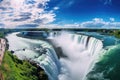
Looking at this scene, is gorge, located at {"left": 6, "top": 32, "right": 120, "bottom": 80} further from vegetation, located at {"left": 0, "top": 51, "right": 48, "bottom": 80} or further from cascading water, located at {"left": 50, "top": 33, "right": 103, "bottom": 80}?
vegetation, located at {"left": 0, "top": 51, "right": 48, "bottom": 80}

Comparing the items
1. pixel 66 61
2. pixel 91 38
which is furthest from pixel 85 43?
pixel 66 61

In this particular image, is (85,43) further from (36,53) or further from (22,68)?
(22,68)

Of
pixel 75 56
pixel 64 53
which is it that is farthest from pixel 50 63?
pixel 75 56

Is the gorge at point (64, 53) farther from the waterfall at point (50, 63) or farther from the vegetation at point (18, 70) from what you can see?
the vegetation at point (18, 70)

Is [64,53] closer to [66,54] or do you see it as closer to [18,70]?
[66,54]

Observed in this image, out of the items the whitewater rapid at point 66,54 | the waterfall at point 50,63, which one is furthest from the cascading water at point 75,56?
the waterfall at point 50,63

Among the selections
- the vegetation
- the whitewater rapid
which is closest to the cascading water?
the whitewater rapid
